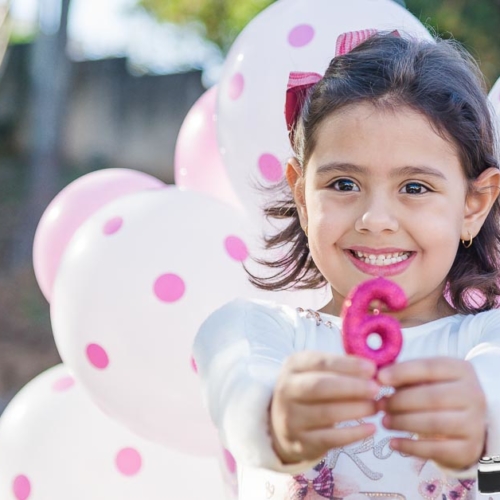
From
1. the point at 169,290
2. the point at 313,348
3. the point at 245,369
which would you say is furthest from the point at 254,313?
the point at 169,290

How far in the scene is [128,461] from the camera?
93.6 inches

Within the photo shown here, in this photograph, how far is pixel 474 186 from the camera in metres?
1.56

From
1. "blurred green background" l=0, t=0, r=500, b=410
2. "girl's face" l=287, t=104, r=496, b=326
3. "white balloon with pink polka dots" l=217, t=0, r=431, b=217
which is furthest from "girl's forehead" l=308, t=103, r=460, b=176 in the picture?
"blurred green background" l=0, t=0, r=500, b=410

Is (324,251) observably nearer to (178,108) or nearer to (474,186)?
(474,186)

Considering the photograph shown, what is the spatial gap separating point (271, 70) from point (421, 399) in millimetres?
1381

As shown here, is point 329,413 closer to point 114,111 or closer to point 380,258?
point 380,258

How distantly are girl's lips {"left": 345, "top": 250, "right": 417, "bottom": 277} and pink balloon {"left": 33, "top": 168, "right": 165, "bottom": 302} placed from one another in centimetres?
132

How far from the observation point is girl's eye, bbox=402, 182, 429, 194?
4.65 feet

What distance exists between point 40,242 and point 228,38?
30.9ft

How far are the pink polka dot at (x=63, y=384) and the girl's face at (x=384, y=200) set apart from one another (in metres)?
1.26

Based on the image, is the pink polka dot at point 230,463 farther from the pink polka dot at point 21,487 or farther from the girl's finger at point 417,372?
the girl's finger at point 417,372

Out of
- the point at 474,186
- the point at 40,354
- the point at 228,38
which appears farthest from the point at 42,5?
the point at 474,186

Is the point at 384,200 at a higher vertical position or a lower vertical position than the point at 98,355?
higher

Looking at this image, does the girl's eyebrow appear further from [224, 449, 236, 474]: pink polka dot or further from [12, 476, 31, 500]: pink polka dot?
[12, 476, 31, 500]: pink polka dot
